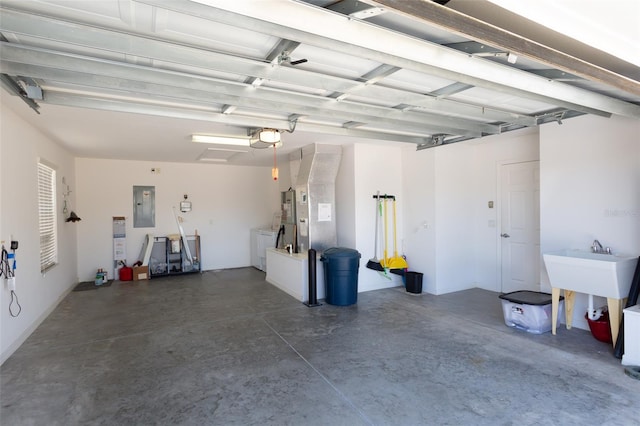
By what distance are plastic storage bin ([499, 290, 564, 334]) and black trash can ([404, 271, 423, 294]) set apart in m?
1.69

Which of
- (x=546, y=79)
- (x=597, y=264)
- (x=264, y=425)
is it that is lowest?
(x=264, y=425)

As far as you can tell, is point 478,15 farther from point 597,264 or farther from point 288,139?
point 288,139

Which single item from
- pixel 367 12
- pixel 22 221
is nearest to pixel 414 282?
pixel 367 12

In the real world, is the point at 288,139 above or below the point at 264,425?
above

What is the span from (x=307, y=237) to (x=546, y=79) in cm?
412

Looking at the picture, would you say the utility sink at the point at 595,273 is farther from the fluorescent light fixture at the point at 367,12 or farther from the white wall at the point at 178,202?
the white wall at the point at 178,202

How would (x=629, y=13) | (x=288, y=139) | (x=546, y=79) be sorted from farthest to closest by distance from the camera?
(x=288, y=139) → (x=546, y=79) → (x=629, y=13)

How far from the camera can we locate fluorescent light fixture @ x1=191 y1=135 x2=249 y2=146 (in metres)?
5.05

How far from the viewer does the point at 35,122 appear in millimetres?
4273

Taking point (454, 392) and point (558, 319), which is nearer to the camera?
point (454, 392)

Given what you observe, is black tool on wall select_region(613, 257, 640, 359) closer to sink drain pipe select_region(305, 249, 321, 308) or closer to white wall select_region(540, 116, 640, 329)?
white wall select_region(540, 116, 640, 329)

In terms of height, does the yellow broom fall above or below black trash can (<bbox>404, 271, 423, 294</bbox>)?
above

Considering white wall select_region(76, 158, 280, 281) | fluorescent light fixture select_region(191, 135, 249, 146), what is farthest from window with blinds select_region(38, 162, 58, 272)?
fluorescent light fixture select_region(191, 135, 249, 146)

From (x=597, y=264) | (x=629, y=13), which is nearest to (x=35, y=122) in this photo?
(x=629, y=13)
